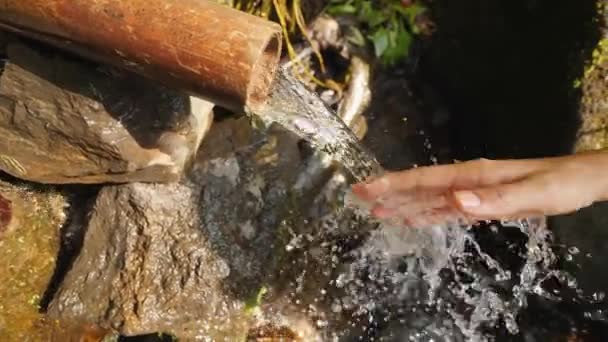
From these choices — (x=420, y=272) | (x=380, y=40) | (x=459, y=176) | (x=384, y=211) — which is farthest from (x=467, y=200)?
(x=380, y=40)

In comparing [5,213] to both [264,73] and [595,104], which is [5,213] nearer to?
[264,73]

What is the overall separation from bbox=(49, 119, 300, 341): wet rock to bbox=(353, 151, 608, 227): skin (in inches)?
39.6

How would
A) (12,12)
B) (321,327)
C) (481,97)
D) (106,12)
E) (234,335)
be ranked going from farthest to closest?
(481,97) → (321,327) → (234,335) → (12,12) → (106,12)

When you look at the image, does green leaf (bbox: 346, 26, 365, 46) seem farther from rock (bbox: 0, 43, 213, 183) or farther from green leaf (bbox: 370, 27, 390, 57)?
rock (bbox: 0, 43, 213, 183)

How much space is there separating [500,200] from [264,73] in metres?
0.98

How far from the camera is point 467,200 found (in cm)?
216

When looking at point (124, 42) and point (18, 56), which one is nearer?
point (124, 42)

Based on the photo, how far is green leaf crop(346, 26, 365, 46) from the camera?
4363 mm

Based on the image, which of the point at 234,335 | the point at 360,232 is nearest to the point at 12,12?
the point at 234,335

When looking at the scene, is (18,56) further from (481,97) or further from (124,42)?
(481,97)

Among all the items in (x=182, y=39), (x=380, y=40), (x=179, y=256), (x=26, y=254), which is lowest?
(x=26, y=254)

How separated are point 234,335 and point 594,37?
2.33 meters

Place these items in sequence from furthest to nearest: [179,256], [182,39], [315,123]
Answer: [315,123] < [179,256] < [182,39]

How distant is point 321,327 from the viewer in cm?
351
